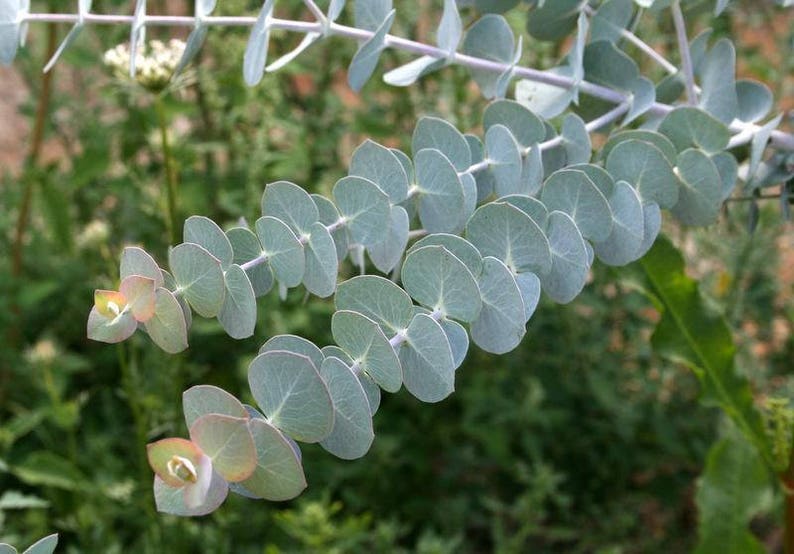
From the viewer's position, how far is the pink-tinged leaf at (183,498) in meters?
0.41

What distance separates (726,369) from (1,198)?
116cm

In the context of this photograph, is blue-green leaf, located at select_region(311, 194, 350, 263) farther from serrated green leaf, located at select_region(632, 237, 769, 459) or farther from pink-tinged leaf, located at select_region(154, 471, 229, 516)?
serrated green leaf, located at select_region(632, 237, 769, 459)

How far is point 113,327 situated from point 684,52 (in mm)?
411

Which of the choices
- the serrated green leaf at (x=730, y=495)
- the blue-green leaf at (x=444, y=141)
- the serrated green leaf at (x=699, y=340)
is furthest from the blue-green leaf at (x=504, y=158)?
the serrated green leaf at (x=730, y=495)

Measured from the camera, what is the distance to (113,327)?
1.60 feet

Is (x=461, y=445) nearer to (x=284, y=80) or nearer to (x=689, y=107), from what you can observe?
(x=284, y=80)

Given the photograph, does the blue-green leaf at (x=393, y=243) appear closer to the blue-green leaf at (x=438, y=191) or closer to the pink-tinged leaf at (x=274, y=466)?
the blue-green leaf at (x=438, y=191)

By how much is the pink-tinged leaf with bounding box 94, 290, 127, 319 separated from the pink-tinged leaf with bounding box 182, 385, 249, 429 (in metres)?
0.08

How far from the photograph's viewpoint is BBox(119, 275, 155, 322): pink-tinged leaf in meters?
0.47

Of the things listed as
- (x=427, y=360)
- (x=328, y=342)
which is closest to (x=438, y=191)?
(x=427, y=360)

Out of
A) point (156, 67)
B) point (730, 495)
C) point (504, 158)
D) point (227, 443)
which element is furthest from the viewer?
point (730, 495)

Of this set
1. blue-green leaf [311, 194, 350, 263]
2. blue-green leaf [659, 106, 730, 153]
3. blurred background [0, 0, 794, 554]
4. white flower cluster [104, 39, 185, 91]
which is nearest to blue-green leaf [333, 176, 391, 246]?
blue-green leaf [311, 194, 350, 263]

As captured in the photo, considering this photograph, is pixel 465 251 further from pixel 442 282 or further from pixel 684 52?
pixel 684 52

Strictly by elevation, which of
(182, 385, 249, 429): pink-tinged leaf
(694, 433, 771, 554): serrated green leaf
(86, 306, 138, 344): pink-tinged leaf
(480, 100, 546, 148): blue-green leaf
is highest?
(480, 100, 546, 148): blue-green leaf
